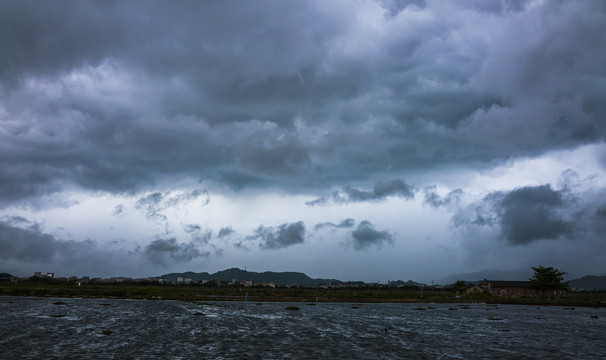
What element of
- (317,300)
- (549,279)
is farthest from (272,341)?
(549,279)

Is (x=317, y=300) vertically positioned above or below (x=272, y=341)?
below

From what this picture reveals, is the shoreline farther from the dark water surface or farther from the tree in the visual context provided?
the dark water surface

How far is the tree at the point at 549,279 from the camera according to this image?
18162 centimetres

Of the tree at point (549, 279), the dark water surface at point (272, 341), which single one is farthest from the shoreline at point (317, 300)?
the dark water surface at point (272, 341)

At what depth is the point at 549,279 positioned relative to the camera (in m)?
183

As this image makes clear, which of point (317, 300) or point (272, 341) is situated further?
point (317, 300)

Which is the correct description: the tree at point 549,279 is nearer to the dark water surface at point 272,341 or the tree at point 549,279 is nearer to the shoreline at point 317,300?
the shoreline at point 317,300

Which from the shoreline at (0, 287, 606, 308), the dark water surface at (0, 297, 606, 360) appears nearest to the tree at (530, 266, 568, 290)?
the shoreline at (0, 287, 606, 308)

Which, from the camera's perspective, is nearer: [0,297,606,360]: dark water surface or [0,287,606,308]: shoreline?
[0,297,606,360]: dark water surface

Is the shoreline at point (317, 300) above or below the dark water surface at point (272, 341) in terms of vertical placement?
below

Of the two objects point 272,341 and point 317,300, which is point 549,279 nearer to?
point 317,300

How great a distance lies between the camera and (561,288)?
605 feet

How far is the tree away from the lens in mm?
181625

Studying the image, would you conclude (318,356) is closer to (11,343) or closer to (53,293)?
(11,343)
